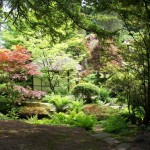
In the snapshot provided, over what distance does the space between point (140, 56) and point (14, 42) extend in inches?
→ 494

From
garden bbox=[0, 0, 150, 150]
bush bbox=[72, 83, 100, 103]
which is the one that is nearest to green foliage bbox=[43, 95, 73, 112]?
garden bbox=[0, 0, 150, 150]

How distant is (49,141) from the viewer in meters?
6.18

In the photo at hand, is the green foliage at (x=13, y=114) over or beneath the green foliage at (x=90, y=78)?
beneath

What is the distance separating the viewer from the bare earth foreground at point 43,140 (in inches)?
225

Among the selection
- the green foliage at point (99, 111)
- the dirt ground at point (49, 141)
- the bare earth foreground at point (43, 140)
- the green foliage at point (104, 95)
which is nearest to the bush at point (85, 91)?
the green foliage at point (104, 95)

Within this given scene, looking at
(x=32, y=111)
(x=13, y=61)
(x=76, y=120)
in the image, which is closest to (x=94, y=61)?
(x=76, y=120)

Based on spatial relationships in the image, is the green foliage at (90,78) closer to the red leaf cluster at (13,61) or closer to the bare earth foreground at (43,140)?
the red leaf cluster at (13,61)

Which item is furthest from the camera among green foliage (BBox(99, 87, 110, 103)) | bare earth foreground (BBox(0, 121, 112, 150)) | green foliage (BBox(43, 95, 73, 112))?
green foliage (BBox(99, 87, 110, 103))

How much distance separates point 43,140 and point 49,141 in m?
0.13

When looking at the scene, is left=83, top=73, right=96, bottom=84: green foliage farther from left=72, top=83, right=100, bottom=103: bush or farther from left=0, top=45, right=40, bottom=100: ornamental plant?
left=0, top=45, right=40, bottom=100: ornamental plant

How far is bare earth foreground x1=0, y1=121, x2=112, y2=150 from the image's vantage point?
5719 mm

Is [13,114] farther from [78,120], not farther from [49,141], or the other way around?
[49,141]

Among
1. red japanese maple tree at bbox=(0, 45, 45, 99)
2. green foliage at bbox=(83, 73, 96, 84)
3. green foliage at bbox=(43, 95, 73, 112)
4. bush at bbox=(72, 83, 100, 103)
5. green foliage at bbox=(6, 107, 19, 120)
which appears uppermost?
red japanese maple tree at bbox=(0, 45, 45, 99)

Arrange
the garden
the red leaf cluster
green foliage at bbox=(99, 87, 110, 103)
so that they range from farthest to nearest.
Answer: green foliage at bbox=(99, 87, 110, 103)
the red leaf cluster
the garden
